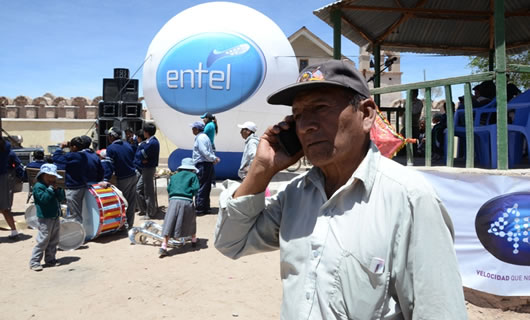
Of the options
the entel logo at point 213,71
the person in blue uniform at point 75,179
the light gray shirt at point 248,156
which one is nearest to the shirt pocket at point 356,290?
the light gray shirt at point 248,156

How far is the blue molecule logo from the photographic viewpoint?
3816 millimetres

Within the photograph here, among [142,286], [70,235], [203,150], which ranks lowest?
[142,286]

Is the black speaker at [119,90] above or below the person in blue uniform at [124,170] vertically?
above

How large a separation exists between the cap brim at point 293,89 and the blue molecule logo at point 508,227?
328 cm

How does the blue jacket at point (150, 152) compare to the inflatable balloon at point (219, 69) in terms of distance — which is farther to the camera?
the inflatable balloon at point (219, 69)

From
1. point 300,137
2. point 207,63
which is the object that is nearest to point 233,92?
point 207,63

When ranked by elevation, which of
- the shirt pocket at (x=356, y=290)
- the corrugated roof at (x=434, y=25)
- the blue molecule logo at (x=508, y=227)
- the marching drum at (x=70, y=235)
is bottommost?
the marching drum at (x=70, y=235)

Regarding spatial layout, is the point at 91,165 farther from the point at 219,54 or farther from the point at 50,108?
the point at 50,108

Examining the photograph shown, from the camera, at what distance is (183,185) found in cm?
610

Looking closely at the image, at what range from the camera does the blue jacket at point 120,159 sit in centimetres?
742

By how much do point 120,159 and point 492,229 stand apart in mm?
6218

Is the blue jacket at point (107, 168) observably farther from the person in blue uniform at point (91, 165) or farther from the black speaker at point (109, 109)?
the black speaker at point (109, 109)

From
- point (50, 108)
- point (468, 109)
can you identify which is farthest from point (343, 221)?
point (50, 108)

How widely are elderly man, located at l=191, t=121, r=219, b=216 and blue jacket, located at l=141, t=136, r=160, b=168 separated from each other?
2.66ft
